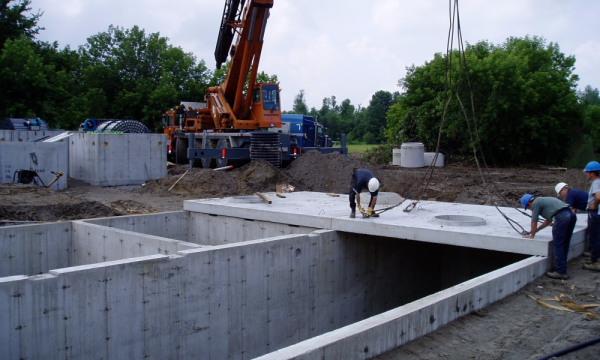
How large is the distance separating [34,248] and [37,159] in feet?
25.3

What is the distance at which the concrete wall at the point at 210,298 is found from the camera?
18.7 feet

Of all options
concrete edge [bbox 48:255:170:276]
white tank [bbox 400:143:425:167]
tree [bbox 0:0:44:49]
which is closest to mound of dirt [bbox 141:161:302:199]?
white tank [bbox 400:143:425:167]

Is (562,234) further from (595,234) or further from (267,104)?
(267,104)

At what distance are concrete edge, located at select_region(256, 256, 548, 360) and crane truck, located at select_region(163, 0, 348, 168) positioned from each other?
12.8 meters

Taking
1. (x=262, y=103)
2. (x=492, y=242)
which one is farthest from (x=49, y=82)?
(x=492, y=242)

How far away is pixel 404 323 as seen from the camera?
485 cm

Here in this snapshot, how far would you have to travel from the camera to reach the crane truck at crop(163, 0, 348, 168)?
1830 centimetres

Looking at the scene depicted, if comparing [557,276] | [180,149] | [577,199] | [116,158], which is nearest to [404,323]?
[557,276]

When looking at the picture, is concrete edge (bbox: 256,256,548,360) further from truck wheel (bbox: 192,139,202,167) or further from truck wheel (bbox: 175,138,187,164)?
truck wheel (bbox: 175,138,187,164)

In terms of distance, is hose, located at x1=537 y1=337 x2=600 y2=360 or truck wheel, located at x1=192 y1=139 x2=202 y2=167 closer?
hose, located at x1=537 y1=337 x2=600 y2=360

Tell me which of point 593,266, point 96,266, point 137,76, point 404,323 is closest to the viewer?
point 404,323

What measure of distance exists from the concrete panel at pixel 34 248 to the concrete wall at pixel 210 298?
419cm

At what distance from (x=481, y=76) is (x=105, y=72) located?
31.2 metres

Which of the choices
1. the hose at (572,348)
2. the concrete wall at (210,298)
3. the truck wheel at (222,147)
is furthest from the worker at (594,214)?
the truck wheel at (222,147)
